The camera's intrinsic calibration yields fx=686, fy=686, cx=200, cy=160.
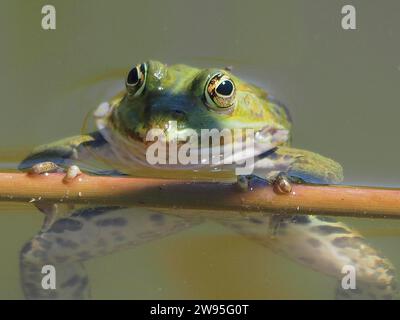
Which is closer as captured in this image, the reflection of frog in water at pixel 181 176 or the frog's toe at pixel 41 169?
the frog's toe at pixel 41 169

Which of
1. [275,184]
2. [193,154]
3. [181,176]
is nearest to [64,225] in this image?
[181,176]

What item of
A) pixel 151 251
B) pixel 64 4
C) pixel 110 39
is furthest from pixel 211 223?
pixel 64 4

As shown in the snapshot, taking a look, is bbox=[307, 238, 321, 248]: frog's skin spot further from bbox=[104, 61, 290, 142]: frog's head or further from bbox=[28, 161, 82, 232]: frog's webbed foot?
bbox=[28, 161, 82, 232]: frog's webbed foot

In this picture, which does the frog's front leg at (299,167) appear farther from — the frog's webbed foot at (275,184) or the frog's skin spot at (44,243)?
the frog's skin spot at (44,243)

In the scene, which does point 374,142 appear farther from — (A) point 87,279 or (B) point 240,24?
(A) point 87,279

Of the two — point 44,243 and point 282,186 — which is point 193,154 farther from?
point 44,243

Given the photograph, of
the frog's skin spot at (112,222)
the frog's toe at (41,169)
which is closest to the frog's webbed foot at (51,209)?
the frog's toe at (41,169)

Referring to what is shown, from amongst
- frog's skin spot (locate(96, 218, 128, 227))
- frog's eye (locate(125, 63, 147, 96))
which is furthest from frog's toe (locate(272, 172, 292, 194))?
frog's skin spot (locate(96, 218, 128, 227))

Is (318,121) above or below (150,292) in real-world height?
above
